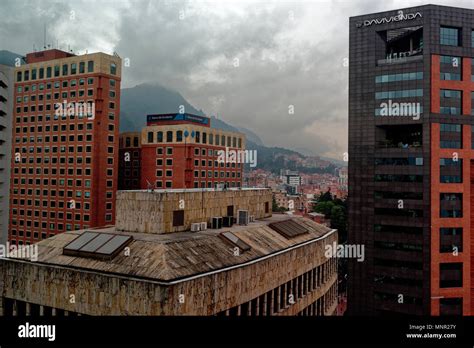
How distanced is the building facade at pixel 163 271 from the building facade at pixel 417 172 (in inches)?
932

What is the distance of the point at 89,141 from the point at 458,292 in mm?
72312

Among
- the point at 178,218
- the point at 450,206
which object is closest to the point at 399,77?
the point at 450,206

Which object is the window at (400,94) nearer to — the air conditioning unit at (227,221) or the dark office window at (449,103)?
the dark office window at (449,103)

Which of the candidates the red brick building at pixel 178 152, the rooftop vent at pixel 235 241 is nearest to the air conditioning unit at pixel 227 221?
the rooftop vent at pixel 235 241

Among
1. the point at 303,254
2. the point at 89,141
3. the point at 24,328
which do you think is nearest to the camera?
the point at 24,328

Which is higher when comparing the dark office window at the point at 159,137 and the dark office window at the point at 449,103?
the dark office window at the point at 449,103

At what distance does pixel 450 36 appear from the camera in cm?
5994

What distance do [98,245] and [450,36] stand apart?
60.1m

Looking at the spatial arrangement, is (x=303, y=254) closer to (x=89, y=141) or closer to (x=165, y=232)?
(x=165, y=232)

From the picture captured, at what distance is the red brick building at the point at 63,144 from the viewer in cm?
7962

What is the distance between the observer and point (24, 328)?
15.7 metres

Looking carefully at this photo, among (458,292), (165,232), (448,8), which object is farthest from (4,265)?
(448,8)

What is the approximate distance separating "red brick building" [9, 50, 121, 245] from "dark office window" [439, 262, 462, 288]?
62.9 metres

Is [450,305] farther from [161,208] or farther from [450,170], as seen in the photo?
[161,208]
